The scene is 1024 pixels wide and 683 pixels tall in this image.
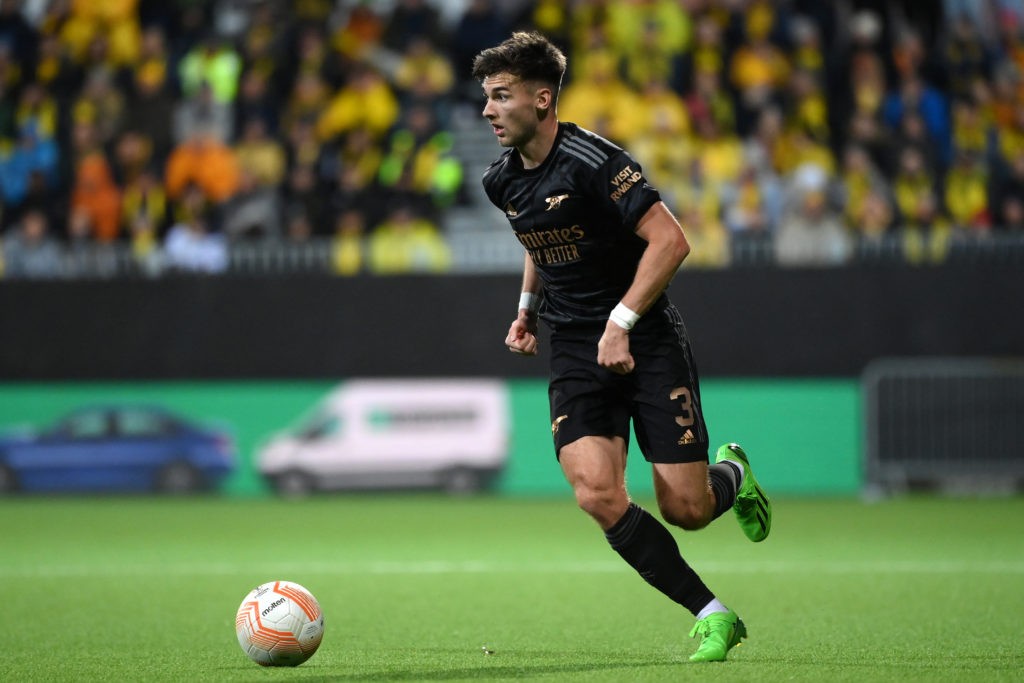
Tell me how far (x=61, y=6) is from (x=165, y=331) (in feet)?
16.5

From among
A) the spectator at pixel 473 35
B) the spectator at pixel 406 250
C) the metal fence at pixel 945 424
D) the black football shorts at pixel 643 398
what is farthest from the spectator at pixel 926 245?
Answer: the black football shorts at pixel 643 398

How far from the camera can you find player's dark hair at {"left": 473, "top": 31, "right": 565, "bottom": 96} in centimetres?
597

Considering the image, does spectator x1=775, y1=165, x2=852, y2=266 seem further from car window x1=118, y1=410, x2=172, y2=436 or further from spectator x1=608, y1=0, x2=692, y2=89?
car window x1=118, y1=410, x2=172, y2=436

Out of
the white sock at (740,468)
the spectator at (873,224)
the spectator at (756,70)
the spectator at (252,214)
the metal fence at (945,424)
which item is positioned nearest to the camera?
the white sock at (740,468)

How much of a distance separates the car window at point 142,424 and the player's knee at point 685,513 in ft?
35.9

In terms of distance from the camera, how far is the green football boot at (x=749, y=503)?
6.66m

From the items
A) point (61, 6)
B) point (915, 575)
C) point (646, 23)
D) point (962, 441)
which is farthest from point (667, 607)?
point (61, 6)

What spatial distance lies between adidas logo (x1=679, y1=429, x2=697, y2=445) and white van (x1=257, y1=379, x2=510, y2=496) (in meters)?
10.1

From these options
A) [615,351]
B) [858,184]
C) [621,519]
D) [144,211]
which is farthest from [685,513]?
[144,211]

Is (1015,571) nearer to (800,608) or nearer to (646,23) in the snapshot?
(800,608)

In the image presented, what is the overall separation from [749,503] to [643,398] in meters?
0.92

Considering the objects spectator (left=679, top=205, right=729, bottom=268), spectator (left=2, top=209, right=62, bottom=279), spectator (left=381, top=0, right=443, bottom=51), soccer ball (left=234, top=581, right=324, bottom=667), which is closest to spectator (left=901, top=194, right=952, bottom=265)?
spectator (left=679, top=205, right=729, bottom=268)

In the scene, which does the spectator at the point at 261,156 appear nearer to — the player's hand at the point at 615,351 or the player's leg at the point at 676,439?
the player's leg at the point at 676,439

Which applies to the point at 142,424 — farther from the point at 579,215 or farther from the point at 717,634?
the point at 717,634
